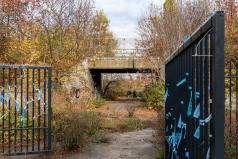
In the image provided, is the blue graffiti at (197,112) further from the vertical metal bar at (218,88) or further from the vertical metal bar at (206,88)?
the vertical metal bar at (218,88)

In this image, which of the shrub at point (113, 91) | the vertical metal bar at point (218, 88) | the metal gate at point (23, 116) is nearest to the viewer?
the vertical metal bar at point (218, 88)

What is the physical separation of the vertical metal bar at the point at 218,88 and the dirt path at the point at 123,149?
18.5 ft

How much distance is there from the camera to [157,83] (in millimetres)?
18125

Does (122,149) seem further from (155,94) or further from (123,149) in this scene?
(155,94)

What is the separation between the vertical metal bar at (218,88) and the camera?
174 cm

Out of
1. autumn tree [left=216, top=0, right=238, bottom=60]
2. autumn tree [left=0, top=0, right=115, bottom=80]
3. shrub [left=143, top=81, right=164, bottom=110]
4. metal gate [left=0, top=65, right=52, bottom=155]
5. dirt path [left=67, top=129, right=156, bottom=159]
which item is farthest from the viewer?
shrub [left=143, top=81, right=164, bottom=110]

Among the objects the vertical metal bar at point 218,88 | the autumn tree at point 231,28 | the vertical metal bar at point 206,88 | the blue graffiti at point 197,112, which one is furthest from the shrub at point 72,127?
the vertical metal bar at point 218,88

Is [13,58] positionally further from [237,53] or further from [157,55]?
[237,53]

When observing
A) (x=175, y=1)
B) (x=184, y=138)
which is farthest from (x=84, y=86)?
(x=184, y=138)

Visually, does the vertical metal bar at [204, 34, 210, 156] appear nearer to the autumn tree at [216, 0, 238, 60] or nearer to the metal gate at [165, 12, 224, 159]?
the metal gate at [165, 12, 224, 159]

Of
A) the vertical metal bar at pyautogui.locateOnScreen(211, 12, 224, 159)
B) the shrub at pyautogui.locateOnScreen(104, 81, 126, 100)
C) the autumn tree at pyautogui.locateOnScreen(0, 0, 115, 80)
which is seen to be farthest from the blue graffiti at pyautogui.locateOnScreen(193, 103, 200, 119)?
the shrub at pyautogui.locateOnScreen(104, 81, 126, 100)

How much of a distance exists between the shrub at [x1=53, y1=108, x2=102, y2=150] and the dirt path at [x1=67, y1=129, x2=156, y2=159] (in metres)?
0.37

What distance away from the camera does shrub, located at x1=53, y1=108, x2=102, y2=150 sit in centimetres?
762

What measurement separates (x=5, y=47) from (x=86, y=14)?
14.7 feet
